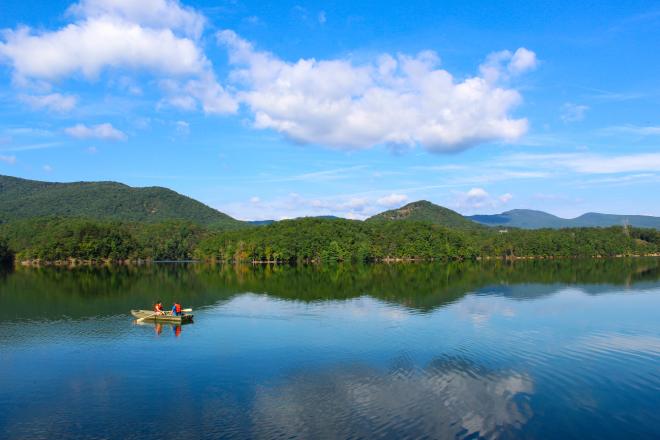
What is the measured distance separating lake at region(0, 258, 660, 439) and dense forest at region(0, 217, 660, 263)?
8204cm

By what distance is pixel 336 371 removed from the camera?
70.6 feet

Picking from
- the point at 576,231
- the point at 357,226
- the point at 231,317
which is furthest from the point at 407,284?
the point at 576,231

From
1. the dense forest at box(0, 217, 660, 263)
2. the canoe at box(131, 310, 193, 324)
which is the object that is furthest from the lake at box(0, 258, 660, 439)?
the dense forest at box(0, 217, 660, 263)

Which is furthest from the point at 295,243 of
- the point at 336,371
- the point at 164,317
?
the point at 336,371

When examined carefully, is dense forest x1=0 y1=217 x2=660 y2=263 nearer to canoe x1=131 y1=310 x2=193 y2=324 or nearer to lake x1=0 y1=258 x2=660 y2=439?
lake x1=0 y1=258 x2=660 y2=439

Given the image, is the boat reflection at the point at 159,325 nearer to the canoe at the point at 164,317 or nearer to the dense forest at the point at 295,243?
the canoe at the point at 164,317

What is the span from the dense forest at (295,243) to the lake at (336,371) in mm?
82036

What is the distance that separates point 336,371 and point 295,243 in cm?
10492

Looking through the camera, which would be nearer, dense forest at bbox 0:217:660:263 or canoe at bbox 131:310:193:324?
canoe at bbox 131:310:193:324

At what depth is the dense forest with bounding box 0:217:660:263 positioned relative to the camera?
120m

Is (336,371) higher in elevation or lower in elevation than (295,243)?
lower

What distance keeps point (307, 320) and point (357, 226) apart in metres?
118

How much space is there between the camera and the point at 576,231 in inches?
6407

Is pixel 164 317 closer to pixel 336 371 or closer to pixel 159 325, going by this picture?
pixel 159 325
